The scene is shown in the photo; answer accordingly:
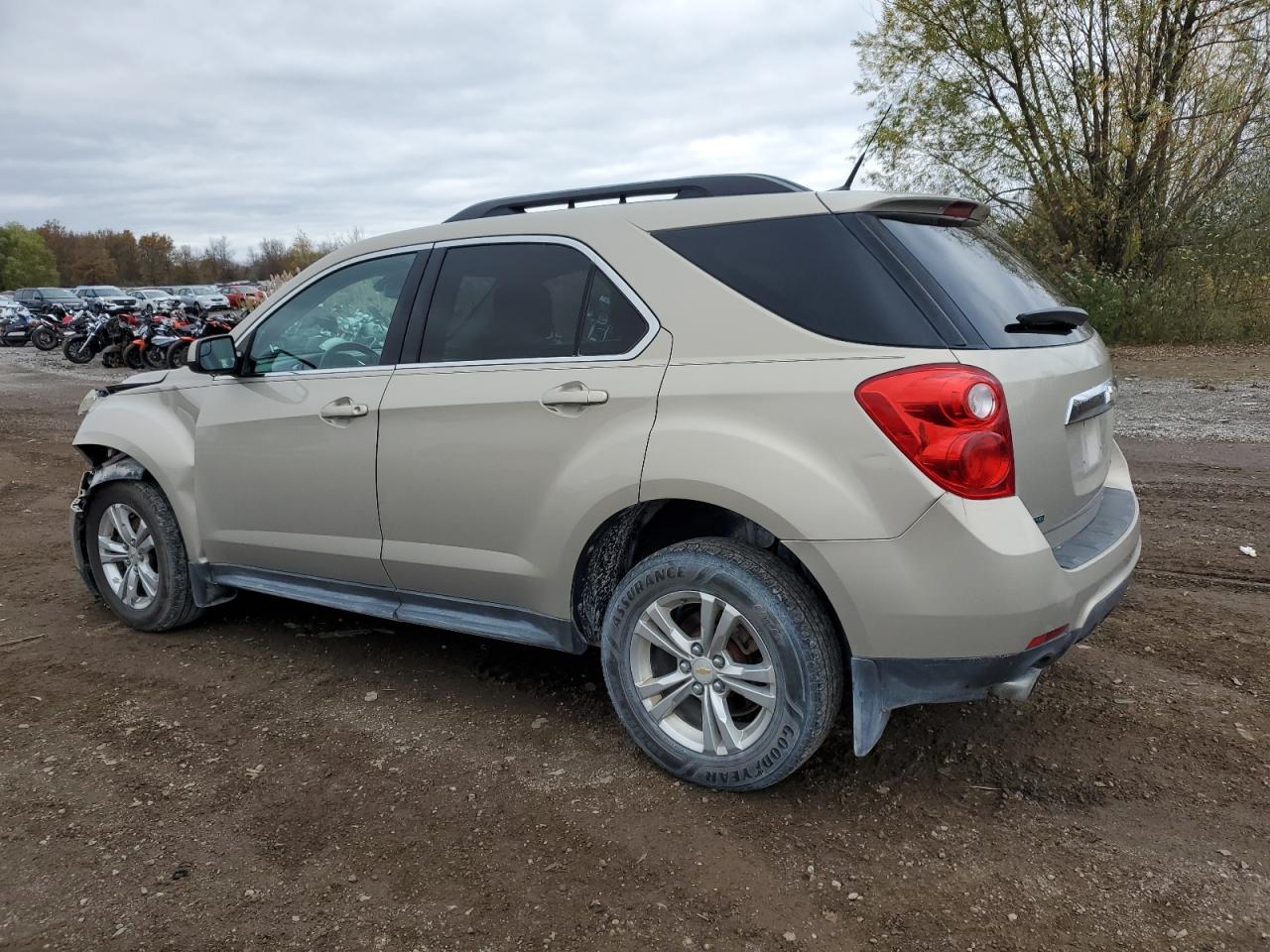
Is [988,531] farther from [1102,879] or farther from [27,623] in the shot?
[27,623]

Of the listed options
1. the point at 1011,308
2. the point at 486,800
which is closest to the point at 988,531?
the point at 1011,308

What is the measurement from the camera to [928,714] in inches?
138

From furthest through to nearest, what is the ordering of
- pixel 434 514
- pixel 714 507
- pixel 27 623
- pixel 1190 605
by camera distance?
pixel 27 623 < pixel 1190 605 < pixel 434 514 < pixel 714 507

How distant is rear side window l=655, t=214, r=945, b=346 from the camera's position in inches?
106

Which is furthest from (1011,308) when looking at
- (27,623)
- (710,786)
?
(27,623)

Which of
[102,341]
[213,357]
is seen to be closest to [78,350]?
[102,341]

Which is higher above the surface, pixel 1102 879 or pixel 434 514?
pixel 434 514

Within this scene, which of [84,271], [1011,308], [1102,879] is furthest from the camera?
[84,271]

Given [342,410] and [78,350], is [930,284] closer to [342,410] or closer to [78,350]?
[342,410]

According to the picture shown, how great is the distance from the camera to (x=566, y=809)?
2.97 meters

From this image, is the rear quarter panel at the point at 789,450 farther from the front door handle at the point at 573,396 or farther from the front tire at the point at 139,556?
the front tire at the point at 139,556

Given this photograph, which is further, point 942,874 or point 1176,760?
point 1176,760

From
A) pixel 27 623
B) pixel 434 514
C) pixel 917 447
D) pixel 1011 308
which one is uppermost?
pixel 1011 308

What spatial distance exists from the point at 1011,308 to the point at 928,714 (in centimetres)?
147
